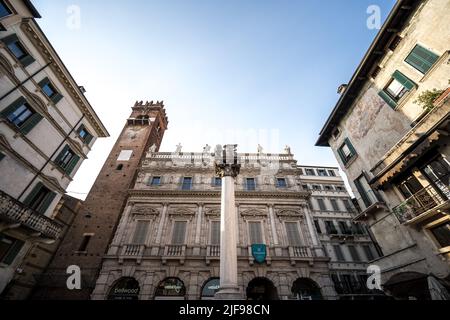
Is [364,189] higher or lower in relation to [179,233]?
higher

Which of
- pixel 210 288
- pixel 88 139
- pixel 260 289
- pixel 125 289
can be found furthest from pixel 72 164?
pixel 260 289

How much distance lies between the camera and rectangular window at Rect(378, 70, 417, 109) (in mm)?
11363

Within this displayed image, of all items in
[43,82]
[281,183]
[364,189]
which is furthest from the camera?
[281,183]

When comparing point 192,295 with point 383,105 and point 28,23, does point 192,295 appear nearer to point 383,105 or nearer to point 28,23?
point 383,105

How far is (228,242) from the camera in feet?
33.1

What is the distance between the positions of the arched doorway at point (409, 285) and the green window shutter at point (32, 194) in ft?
72.7

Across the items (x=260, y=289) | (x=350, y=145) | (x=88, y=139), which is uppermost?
(x=88, y=139)

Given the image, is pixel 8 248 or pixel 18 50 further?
pixel 18 50

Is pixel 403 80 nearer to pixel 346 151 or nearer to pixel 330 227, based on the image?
pixel 346 151

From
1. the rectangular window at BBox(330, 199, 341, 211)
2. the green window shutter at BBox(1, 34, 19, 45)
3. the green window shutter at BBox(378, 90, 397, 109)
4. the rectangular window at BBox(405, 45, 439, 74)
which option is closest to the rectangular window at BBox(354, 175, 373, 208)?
the green window shutter at BBox(378, 90, 397, 109)

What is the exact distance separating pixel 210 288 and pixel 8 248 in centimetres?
1351

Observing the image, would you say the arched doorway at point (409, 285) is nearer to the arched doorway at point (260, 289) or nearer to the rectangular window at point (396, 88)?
the arched doorway at point (260, 289)

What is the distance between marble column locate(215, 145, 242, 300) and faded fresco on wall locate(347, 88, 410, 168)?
30.4 feet

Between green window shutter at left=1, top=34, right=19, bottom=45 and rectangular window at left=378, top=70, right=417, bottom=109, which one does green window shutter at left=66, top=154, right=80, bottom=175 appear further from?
rectangular window at left=378, top=70, right=417, bottom=109
